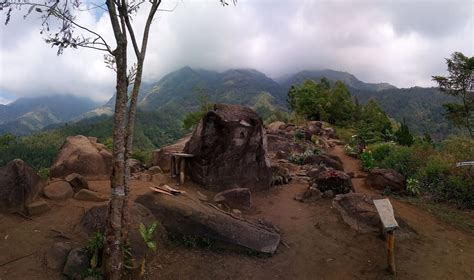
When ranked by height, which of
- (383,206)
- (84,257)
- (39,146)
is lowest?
(39,146)

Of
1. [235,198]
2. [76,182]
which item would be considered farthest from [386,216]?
[76,182]

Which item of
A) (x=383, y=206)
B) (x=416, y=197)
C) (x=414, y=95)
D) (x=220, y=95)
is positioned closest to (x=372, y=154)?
(x=416, y=197)

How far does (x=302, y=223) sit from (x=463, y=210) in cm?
520

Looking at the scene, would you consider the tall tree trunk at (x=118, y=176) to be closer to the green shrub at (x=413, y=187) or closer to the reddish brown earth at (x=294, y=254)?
the reddish brown earth at (x=294, y=254)

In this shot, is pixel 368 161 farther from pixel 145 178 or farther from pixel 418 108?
pixel 418 108

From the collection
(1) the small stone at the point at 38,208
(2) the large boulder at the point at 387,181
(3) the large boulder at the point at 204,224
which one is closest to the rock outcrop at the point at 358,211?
(3) the large boulder at the point at 204,224

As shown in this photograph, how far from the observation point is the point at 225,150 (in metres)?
11.5

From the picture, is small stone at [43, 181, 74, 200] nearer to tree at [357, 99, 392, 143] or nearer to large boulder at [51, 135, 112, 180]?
large boulder at [51, 135, 112, 180]

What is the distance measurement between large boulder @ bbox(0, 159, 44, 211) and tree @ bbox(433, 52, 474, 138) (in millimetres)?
24957

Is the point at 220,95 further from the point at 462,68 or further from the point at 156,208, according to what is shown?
the point at 156,208

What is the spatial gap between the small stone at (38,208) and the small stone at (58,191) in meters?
0.42

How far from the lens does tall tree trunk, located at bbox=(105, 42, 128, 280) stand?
215 inches

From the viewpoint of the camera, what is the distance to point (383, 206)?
7.13 metres

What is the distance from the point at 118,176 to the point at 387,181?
10.4 meters
